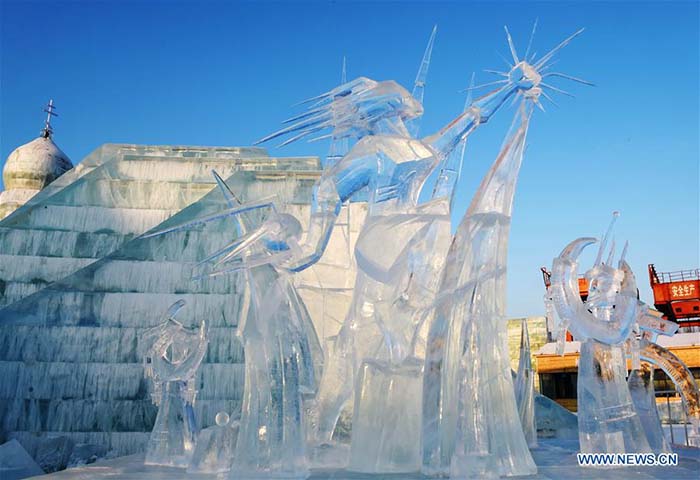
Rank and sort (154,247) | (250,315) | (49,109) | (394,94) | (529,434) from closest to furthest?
(250,315) < (394,94) < (529,434) < (154,247) < (49,109)

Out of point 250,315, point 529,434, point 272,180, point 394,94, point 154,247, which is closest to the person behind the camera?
point 250,315

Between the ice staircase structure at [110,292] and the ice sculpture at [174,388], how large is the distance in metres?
4.79

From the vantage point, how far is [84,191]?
17297mm

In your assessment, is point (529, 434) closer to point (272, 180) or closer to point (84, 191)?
point (272, 180)

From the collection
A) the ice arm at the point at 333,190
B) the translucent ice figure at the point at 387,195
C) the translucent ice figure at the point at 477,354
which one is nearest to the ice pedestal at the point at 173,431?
the translucent ice figure at the point at 387,195

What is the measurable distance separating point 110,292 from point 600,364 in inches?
477

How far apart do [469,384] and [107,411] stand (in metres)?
11.1

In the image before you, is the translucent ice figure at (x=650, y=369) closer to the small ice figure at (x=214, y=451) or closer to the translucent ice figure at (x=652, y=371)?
the translucent ice figure at (x=652, y=371)

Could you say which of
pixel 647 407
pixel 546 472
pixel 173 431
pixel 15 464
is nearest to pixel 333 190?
pixel 546 472

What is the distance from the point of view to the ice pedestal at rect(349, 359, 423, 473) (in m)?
6.21

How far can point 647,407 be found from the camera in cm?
760

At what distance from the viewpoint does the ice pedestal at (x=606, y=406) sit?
22.5 feet

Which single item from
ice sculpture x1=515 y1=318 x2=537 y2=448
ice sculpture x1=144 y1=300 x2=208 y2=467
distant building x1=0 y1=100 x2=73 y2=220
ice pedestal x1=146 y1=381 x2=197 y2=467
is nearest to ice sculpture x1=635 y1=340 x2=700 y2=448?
ice sculpture x1=515 y1=318 x2=537 y2=448

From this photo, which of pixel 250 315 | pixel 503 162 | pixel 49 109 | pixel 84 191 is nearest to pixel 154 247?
pixel 84 191
